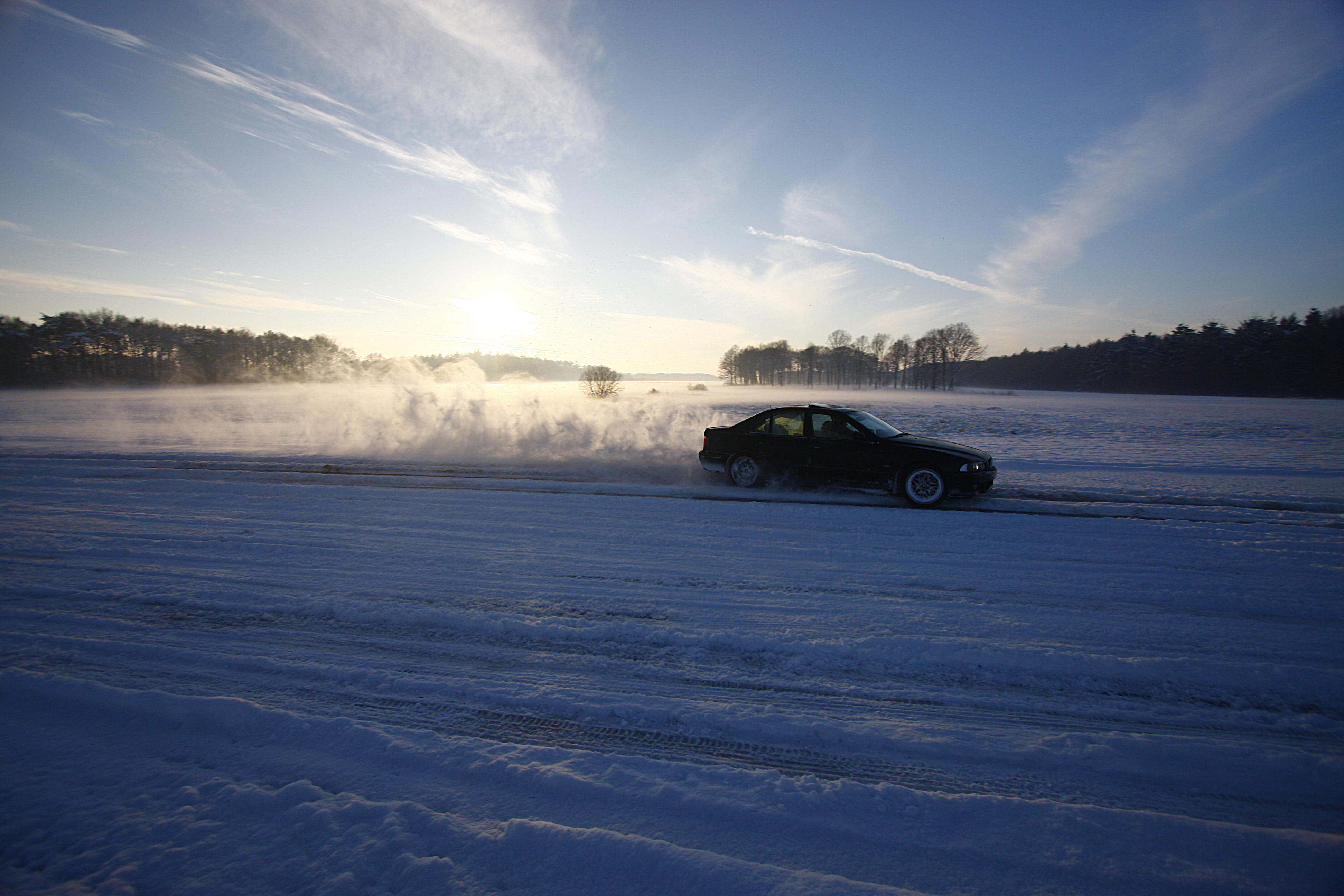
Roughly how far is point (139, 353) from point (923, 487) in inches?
3047

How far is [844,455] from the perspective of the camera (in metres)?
8.15

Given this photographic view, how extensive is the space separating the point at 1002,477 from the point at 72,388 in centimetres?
6822

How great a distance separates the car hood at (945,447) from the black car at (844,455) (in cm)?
2

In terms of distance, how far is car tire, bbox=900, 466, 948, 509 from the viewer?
752cm

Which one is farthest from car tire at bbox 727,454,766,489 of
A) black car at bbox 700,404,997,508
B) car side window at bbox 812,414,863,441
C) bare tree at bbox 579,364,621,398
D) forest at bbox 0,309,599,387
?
bare tree at bbox 579,364,621,398

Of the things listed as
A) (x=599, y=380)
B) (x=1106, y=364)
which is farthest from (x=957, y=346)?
(x=599, y=380)

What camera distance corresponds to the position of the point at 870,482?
799cm

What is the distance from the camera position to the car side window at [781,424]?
861 cm

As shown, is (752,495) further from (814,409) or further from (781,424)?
(814,409)

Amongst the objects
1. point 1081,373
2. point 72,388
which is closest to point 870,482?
point 72,388

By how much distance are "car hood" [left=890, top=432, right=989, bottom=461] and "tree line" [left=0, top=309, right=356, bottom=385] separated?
47.2m

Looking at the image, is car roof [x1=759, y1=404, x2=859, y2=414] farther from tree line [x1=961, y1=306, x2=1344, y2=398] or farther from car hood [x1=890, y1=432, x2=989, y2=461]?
tree line [x1=961, y1=306, x2=1344, y2=398]

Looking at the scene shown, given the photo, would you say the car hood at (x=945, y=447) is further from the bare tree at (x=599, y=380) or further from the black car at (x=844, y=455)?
the bare tree at (x=599, y=380)

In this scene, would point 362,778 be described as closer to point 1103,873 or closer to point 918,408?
point 1103,873
